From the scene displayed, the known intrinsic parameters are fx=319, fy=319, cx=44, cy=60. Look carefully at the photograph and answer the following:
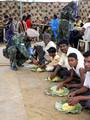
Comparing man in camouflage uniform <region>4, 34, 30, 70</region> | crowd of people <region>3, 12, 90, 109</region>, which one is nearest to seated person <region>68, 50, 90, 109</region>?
crowd of people <region>3, 12, 90, 109</region>

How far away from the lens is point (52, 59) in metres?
6.39

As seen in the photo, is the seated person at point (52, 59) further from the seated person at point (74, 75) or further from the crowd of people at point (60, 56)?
the seated person at point (74, 75)

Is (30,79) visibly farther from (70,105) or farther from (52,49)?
(70,105)

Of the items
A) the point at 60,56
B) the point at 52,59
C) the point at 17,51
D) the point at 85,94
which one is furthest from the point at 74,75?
the point at 17,51

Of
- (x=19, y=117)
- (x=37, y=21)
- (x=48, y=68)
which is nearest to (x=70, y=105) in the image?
(x=19, y=117)

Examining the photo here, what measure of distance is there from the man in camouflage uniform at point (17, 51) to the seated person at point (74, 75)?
6.80 feet

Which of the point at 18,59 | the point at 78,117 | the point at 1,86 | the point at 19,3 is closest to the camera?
the point at 78,117

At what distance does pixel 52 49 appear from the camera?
5988 millimetres

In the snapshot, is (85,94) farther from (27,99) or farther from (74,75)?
(27,99)

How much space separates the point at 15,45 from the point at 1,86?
1.65 m

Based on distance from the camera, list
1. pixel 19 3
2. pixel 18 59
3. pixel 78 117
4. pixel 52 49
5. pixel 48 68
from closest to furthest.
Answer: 1. pixel 78 117
2. pixel 52 49
3. pixel 48 68
4. pixel 18 59
5. pixel 19 3

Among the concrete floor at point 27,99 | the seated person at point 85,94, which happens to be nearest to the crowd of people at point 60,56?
the seated person at point 85,94

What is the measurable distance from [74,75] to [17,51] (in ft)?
7.63

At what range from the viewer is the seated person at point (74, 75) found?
4.62 m
